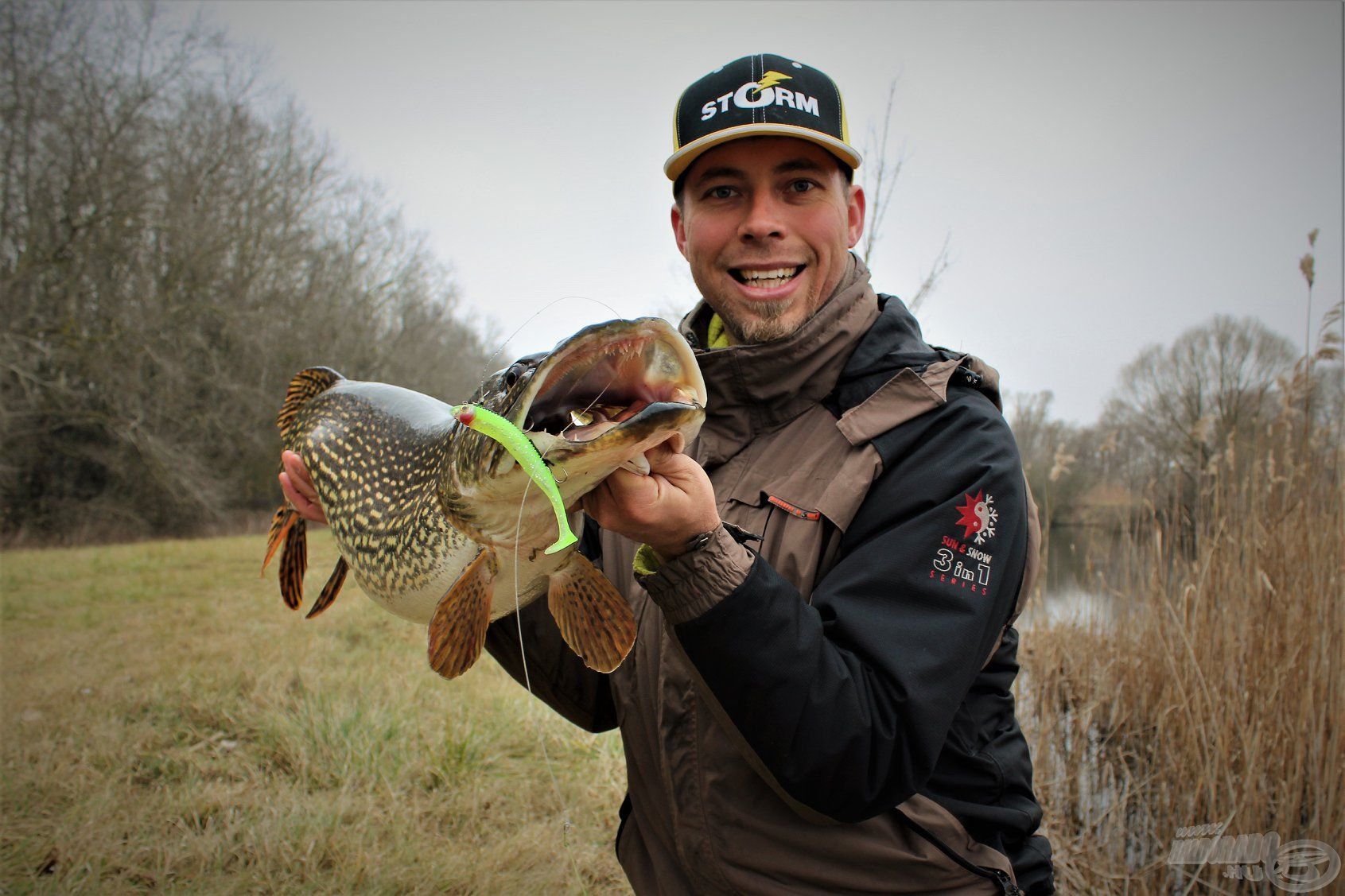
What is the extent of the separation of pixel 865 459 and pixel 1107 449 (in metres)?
3.13

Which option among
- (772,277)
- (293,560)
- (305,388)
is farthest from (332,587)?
(772,277)

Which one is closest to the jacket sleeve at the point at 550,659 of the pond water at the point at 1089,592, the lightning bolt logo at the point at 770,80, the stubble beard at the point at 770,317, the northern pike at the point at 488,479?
the northern pike at the point at 488,479

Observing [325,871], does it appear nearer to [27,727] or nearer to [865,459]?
[27,727]

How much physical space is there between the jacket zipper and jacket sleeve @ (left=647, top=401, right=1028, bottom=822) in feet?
0.52

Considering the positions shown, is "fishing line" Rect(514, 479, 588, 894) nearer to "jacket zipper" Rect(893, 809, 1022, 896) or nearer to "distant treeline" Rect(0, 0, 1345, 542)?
"jacket zipper" Rect(893, 809, 1022, 896)

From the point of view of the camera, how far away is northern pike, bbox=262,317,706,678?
103 cm

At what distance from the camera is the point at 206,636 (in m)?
5.48

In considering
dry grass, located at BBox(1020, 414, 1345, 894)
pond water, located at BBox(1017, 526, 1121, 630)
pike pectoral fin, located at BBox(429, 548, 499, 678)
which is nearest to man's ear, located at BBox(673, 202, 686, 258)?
pike pectoral fin, located at BBox(429, 548, 499, 678)

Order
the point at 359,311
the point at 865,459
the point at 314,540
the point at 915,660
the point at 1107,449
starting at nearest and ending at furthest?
1. the point at 915,660
2. the point at 865,459
3. the point at 1107,449
4. the point at 314,540
5. the point at 359,311

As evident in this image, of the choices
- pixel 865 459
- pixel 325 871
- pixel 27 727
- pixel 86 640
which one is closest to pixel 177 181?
pixel 86 640

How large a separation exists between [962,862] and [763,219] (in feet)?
4.24

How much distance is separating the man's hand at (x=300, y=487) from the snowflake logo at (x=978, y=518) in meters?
1.64

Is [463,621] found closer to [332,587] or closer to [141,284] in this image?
[332,587]

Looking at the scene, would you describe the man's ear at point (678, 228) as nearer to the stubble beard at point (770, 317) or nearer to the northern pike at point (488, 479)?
the stubble beard at point (770, 317)
